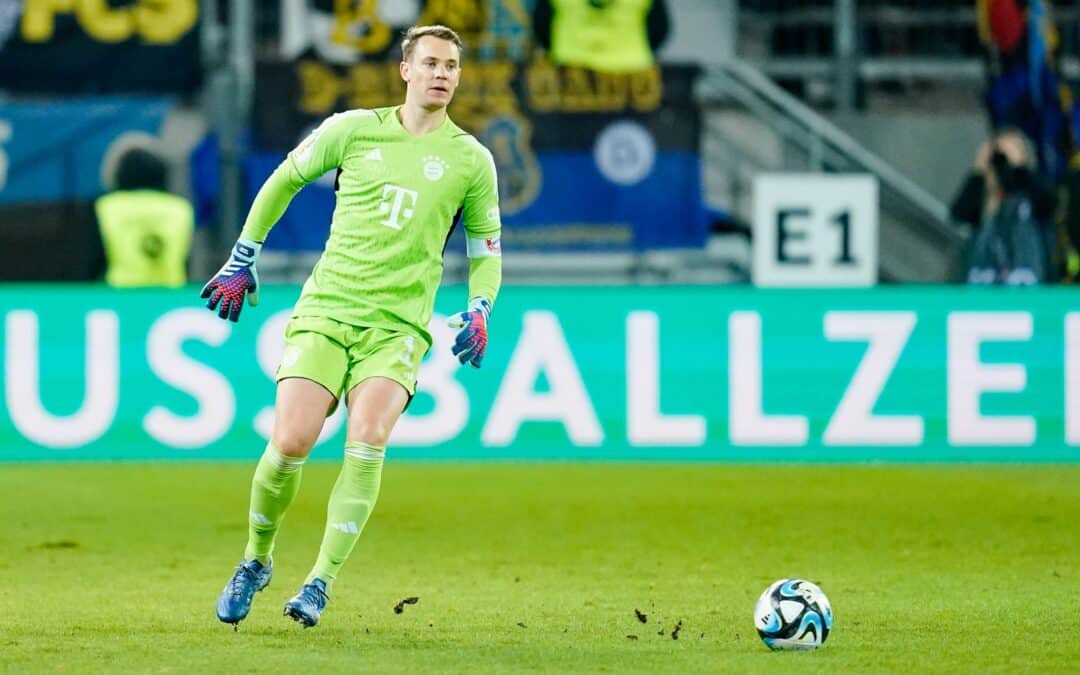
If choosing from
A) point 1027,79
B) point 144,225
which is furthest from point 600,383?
point 1027,79

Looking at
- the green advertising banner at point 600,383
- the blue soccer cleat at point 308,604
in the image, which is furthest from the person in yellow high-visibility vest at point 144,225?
the blue soccer cleat at point 308,604

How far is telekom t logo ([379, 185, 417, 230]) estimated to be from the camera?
23.9ft

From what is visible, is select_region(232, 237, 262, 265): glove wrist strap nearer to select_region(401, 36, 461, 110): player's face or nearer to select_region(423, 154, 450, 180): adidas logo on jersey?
select_region(423, 154, 450, 180): adidas logo on jersey

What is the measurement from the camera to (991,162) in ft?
51.9

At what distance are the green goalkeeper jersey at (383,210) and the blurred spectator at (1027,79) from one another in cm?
930

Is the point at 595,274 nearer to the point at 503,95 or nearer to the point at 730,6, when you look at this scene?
the point at 503,95

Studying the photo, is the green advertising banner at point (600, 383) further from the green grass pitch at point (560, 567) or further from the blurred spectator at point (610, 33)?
the blurred spectator at point (610, 33)

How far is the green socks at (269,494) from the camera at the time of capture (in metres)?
7.20

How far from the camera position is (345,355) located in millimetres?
7242

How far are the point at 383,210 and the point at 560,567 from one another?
2438 mm

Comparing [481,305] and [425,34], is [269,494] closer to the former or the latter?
[481,305]

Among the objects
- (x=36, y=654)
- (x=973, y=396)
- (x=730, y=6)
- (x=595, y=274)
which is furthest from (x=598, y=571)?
(x=730, y=6)

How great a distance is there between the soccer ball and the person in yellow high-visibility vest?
9997 mm

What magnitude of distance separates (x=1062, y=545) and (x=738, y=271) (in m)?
6.67
